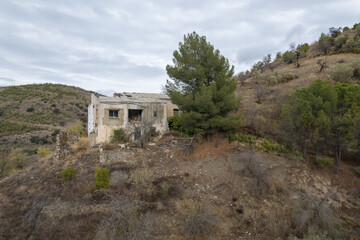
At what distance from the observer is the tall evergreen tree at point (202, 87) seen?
1338 cm

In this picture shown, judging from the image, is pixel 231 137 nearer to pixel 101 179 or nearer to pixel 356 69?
pixel 101 179

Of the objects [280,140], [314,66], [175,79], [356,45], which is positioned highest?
[356,45]

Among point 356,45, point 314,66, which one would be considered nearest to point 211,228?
point 314,66

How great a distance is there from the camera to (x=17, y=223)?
863cm

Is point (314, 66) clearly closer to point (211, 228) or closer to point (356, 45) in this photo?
point (356, 45)

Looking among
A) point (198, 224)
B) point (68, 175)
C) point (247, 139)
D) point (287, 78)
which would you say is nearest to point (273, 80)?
point (287, 78)

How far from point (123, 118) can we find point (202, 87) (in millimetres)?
7981

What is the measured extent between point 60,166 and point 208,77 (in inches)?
579

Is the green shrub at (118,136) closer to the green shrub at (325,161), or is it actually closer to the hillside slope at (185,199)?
the hillside slope at (185,199)

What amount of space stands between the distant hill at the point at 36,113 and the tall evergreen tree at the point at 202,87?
81.8ft

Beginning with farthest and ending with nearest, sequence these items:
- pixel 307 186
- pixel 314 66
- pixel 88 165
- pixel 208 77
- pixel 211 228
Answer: pixel 314 66, pixel 208 77, pixel 88 165, pixel 307 186, pixel 211 228

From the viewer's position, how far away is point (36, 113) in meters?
31.9

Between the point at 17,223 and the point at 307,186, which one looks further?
the point at 307,186

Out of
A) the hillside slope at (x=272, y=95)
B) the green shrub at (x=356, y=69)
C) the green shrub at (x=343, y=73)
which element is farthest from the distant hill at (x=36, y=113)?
the green shrub at (x=356, y=69)
